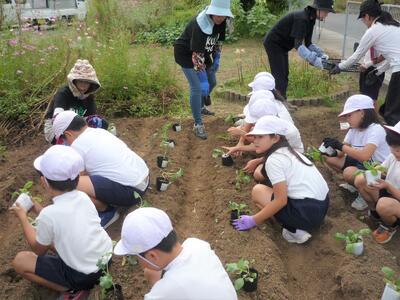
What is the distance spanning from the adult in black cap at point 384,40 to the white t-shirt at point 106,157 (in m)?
3.00

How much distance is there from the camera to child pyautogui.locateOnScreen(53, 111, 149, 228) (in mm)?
3389

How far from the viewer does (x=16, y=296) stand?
9.62 ft

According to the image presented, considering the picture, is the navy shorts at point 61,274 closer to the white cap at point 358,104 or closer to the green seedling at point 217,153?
the green seedling at point 217,153

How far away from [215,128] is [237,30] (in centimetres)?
641

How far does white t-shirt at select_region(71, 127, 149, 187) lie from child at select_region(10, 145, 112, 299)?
1.98 feet

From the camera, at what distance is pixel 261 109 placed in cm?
414

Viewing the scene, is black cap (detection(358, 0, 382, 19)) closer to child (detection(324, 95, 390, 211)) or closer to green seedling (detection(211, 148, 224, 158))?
child (detection(324, 95, 390, 211))

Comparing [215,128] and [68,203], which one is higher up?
[68,203]

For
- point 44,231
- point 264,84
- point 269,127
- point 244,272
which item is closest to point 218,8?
point 264,84

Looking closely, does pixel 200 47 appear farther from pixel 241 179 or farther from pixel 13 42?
pixel 13 42

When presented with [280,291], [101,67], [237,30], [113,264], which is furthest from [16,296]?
[237,30]

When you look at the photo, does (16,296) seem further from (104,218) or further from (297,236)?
(297,236)

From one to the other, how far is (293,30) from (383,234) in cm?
276

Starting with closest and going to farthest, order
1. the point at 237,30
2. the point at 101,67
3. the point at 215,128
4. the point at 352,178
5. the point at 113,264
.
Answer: the point at 113,264 < the point at 352,178 < the point at 215,128 < the point at 101,67 < the point at 237,30
